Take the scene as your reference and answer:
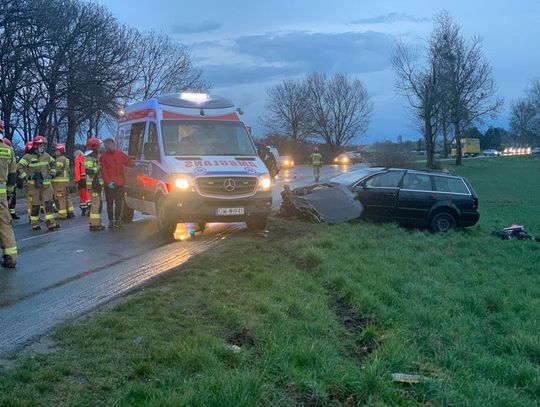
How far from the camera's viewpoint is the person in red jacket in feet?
→ 40.0

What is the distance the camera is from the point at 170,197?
1043cm

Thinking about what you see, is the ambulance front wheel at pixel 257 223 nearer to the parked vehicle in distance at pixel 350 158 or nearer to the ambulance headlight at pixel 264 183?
the ambulance headlight at pixel 264 183

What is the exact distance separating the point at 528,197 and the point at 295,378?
945 inches

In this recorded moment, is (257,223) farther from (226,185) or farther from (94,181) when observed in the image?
(94,181)

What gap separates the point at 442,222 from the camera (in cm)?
1352

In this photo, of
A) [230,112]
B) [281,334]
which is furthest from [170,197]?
[281,334]

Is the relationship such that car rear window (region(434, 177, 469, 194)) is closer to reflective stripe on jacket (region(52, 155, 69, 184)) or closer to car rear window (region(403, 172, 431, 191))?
car rear window (region(403, 172, 431, 191))

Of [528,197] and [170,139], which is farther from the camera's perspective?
[528,197]

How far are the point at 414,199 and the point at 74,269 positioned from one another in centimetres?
814

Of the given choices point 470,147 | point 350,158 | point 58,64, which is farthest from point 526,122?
point 58,64

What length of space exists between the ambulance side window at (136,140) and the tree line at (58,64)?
16.4m

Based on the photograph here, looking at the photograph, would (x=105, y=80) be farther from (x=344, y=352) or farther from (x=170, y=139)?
(x=344, y=352)

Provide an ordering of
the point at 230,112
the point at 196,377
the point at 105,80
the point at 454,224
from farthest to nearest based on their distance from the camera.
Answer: the point at 105,80
the point at 454,224
the point at 230,112
the point at 196,377

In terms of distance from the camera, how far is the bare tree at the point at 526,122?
311ft
